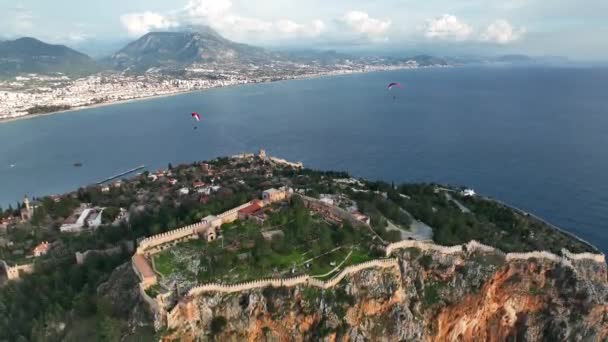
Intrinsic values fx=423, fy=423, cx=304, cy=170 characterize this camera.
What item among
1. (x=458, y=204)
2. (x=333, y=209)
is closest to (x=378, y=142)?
(x=458, y=204)

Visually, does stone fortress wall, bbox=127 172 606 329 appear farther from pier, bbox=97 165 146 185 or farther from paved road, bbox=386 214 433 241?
pier, bbox=97 165 146 185

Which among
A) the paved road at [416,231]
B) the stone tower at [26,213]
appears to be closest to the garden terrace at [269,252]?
the paved road at [416,231]

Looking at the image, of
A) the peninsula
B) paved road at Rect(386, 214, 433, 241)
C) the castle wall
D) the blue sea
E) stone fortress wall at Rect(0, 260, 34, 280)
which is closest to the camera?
the peninsula

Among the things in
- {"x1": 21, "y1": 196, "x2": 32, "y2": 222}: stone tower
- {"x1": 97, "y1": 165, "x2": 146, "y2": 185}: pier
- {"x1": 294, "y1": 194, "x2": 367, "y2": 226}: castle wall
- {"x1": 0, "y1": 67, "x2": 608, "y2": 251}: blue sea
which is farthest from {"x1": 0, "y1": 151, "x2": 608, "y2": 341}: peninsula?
{"x1": 97, "y1": 165, "x2": 146, "y2": 185}: pier

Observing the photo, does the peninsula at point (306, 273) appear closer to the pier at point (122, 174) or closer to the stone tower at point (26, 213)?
the stone tower at point (26, 213)

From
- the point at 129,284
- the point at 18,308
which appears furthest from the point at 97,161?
the point at 129,284

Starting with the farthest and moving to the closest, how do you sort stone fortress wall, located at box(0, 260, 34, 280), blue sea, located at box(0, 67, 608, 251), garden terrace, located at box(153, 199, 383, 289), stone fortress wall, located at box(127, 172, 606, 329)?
1. blue sea, located at box(0, 67, 608, 251)
2. stone fortress wall, located at box(0, 260, 34, 280)
3. garden terrace, located at box(153, 199, 383, 289)
4. stone fortress wall, located at box(127, 172, 606, 329)
